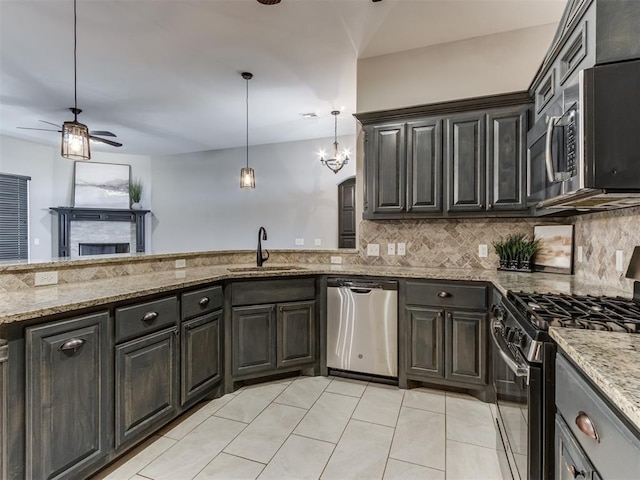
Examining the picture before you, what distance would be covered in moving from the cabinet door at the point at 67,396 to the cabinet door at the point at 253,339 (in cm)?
105

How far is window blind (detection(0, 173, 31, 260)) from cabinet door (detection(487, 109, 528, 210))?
7686 millimetres

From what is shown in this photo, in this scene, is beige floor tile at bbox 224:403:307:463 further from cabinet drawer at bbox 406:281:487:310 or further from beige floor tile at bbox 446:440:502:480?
cabinet drawer at bbox 406:281:487:310

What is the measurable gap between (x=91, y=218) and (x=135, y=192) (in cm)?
100

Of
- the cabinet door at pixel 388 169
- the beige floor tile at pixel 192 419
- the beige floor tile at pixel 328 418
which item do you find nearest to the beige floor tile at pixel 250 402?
the beige floor tile at pixel 192 419

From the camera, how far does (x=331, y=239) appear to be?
20.2ft

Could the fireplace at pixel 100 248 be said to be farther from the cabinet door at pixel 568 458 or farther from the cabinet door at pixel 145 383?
the cabinet door at pixel 568 458

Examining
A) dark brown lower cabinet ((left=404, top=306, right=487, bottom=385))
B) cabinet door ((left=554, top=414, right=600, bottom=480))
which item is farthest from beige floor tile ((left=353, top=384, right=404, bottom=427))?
cabinet door ((left=554, top=414, right=600, bottom=480))

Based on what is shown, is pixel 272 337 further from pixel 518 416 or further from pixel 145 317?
pixel 518 416

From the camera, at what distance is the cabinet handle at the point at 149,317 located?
1.92 m

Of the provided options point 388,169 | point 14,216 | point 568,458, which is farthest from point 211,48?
point 14,216

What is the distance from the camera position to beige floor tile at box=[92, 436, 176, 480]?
1.76 meters

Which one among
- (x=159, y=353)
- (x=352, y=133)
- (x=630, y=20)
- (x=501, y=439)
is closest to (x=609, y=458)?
(x=501, y=439)

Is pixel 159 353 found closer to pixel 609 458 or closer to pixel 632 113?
pixel 609 458

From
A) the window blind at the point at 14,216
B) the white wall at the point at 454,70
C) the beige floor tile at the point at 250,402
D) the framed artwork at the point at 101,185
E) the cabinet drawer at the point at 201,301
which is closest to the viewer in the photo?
the cabinet drawer at the point at 201,301
